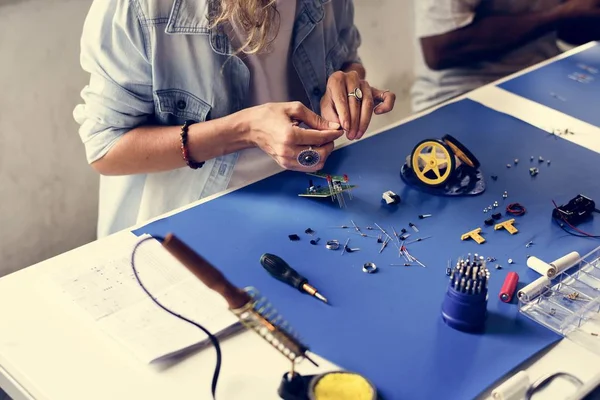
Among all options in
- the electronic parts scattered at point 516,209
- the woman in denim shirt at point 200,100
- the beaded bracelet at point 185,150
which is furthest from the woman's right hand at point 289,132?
the electronic parts scattered at point 516,209

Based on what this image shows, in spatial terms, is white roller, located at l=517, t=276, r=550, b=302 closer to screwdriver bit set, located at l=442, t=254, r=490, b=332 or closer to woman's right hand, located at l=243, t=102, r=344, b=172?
screwdriver bit set, located at l=442, t=254, r=490, b=332

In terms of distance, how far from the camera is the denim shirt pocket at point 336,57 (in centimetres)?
166

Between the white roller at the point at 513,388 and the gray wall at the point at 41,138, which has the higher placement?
the white roller at the point at 513,388

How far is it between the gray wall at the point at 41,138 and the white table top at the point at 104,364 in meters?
0.86

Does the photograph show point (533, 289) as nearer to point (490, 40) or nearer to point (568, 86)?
point (568, 86)

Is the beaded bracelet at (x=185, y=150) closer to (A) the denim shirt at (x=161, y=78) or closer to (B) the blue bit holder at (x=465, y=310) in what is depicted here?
(A) the denim shirt at (x=161, y=78)

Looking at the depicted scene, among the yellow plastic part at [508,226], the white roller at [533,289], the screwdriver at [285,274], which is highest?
the white roller at [533,289]

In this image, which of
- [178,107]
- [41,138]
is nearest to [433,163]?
[178,107]

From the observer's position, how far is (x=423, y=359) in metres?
1.00

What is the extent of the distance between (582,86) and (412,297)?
89cm

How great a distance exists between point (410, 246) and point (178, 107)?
0.53 metres

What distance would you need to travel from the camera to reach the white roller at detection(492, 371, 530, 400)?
Answer: 93 centimetres

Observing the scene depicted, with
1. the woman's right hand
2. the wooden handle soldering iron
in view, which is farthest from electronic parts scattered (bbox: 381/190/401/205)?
the wooden handle soldering iron

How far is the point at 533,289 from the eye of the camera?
3.59 ft
